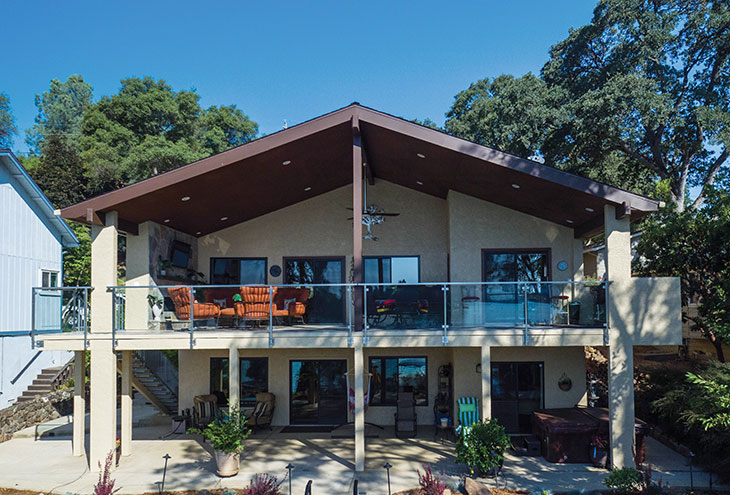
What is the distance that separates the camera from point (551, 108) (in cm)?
2131

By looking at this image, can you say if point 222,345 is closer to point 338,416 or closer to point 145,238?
point 145,238

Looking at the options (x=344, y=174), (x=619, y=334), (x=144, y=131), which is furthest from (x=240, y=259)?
(x=144, y=131)

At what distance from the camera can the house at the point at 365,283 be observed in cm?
1078

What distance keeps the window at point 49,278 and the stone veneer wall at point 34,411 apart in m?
3.76

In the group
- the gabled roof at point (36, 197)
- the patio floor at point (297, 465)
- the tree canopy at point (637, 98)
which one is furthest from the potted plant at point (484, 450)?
the tree canopy at point (637, 98)

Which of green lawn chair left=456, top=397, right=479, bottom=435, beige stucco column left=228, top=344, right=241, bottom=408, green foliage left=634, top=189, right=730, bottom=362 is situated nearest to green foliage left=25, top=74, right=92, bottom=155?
beige stucco column left=228, top=344, right=241, bottom=408

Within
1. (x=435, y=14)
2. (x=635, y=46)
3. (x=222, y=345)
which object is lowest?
(x=222, y=345)

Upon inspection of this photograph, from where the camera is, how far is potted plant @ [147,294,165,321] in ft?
38.0

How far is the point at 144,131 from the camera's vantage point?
36625 millimetres

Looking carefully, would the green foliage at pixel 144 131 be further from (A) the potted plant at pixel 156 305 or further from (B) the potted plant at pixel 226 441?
(B) the potted plant at pixel 226 441

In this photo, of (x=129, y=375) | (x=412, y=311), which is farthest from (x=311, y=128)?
(x=129, y=375)

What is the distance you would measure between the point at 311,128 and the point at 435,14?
14081mm

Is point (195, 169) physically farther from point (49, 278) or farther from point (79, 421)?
point (49, 278)

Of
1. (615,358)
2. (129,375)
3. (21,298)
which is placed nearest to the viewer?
(615,358)
